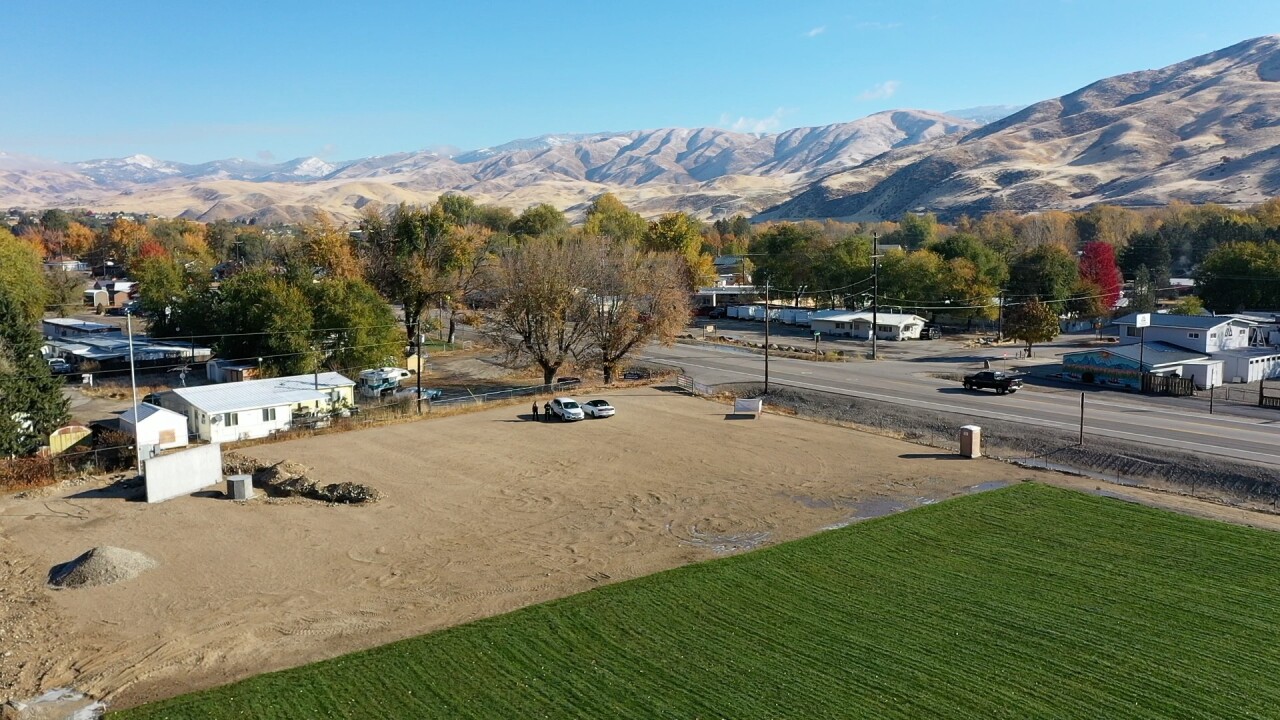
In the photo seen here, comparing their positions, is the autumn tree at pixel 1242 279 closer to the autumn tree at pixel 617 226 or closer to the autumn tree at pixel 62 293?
the autumn tree at pixel 617 226

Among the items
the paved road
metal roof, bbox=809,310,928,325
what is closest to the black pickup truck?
the paved road

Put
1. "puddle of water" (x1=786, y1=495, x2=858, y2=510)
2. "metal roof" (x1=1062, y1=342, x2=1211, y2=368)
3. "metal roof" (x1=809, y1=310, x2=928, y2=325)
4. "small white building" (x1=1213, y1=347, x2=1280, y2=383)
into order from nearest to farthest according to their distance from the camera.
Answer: "puddle of water" (x1=786, y1=495, x2=858, y2=510)
"metal roof" (x1=1062, y1=342, x2=1211, y2=368)
"small white building" (x1=1213, y1=347, x2=1280, y2=383)
"metal roof" (x1=809, y1=310, x2=928, y2=325)

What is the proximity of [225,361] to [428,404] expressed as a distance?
14.3 m

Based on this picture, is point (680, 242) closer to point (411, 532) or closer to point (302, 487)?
point (302, 487)

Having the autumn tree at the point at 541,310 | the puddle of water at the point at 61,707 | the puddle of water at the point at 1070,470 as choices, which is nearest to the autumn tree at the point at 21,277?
the autumn tree at the point at 541,310

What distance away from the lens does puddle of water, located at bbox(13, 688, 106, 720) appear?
13648 millimetres

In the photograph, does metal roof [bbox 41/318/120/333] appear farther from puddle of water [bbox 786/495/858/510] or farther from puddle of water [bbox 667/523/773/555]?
puddle of water [bbox 786/495/858/510]

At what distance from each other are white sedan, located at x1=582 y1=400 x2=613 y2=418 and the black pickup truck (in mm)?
18951

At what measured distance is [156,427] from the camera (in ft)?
101

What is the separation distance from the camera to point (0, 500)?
25391 mm

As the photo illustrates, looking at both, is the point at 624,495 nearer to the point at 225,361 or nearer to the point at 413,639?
the point at 413,639

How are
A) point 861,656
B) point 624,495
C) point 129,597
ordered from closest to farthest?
point 861,656
point 129,597
point 624,495

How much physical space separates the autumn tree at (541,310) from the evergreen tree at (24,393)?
1933cm

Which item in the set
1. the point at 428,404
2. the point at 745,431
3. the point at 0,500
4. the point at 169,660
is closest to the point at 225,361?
the point at 428,404
